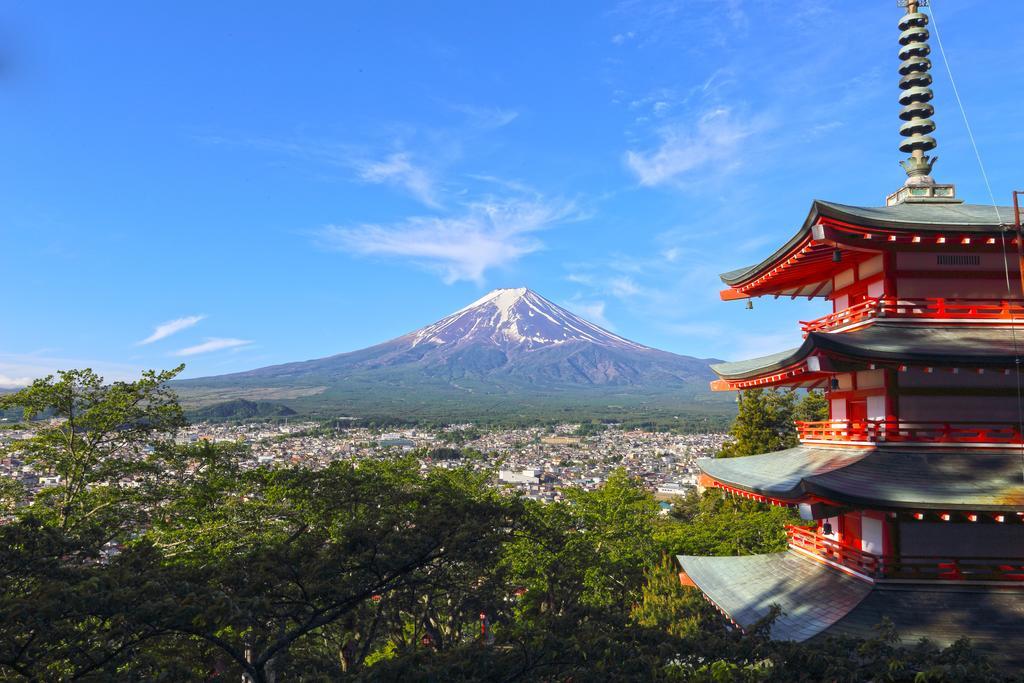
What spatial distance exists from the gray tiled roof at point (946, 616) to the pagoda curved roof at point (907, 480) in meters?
1.50

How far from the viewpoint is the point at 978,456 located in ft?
29.1

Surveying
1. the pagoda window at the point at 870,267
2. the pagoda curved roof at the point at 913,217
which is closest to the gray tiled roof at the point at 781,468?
the pagoda window at the point at 870,267

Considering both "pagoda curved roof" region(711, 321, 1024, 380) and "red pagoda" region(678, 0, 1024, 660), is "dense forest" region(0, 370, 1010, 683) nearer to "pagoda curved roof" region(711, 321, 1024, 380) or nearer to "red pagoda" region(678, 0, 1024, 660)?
"red pagoda" region(678, 0, 1024, 660)

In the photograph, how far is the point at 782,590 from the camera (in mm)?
10086

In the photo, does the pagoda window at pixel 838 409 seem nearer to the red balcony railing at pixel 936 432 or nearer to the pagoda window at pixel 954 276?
the red balcony railing at pixel 936 432

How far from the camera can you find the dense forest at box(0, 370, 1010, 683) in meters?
5.84

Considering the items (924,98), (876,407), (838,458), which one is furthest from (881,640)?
(924,98)

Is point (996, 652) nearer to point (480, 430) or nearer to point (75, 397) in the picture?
point (75, 397)

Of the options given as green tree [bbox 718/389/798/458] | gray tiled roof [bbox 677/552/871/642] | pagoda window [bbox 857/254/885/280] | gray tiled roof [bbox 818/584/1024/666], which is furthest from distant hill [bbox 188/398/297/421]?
gray tiled roof [bbox 818/584/1024/666]

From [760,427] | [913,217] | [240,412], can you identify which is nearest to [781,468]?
[913,217]

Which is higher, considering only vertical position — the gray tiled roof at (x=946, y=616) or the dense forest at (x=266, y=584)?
the dense forest at (x=266, y=584)

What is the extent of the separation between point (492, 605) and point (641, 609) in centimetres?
794

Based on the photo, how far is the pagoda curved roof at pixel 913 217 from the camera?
29.1ft

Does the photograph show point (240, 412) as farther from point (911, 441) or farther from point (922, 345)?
point (922, 345)
